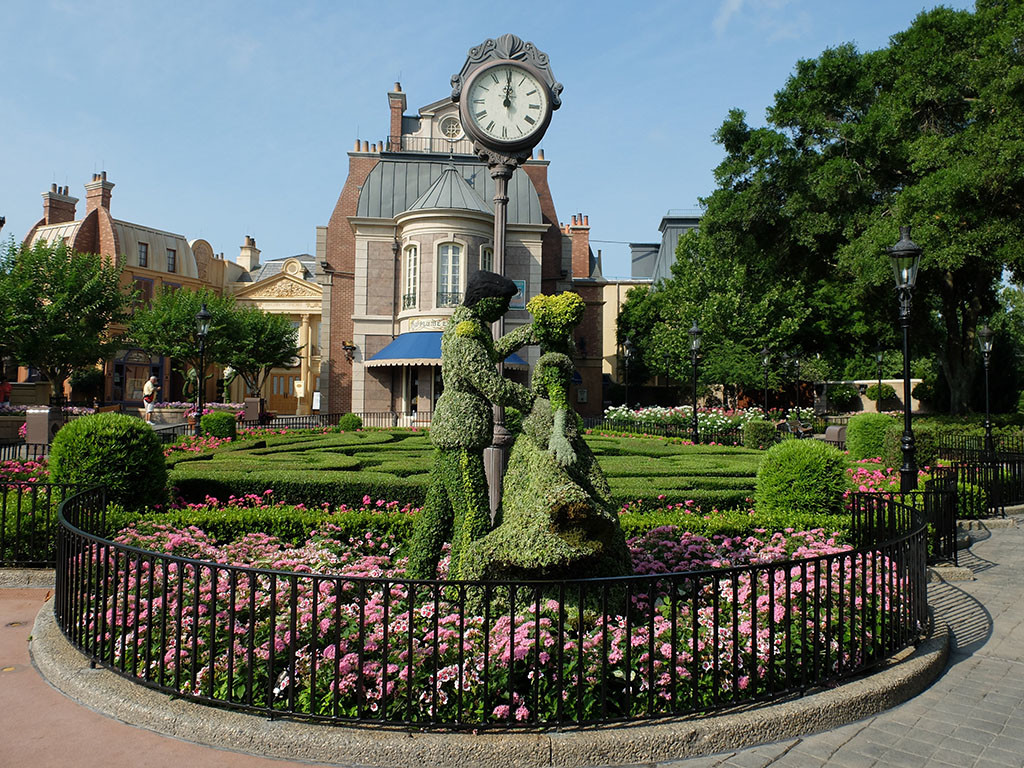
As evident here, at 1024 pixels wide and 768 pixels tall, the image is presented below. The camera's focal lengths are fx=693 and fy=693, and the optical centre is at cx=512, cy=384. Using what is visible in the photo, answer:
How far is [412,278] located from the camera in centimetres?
2825

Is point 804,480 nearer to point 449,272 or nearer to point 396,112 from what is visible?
point 449,272

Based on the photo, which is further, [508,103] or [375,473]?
[375,473]

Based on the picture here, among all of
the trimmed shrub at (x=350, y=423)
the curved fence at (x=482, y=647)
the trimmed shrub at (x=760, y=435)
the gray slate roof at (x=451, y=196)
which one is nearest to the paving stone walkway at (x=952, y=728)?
the curved fence at (x=482, y=647)

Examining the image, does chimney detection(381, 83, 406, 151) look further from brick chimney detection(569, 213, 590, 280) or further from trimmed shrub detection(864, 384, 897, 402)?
trimmed shrub detection(864, 384, 897, 402)

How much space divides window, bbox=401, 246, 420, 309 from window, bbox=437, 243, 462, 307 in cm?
97

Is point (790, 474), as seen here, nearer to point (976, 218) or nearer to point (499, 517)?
point (499, 517)

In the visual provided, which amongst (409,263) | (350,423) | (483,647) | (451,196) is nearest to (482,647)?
(483,647)

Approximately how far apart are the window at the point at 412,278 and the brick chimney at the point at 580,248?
1495 cm

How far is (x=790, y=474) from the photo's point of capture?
8086 millimetres

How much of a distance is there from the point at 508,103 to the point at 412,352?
2002cm

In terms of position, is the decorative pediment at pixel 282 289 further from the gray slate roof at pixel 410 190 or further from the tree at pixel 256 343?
the gray slate roof at pixel 410 190

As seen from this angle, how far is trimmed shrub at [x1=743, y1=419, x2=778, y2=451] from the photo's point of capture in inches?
739

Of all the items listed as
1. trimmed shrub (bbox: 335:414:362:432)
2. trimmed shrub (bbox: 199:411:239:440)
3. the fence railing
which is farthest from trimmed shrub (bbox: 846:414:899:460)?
trimmed shrub (bbox: 199:411:239:440)

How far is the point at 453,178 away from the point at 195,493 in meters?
22.8
